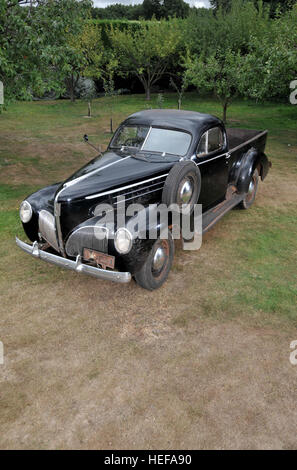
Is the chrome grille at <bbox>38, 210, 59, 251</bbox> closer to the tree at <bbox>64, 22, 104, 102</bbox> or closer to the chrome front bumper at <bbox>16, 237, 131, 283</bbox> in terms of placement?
the chrome front bumper at <bbox>16, 237, 131, 283</bbox>

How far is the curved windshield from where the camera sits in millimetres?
5270

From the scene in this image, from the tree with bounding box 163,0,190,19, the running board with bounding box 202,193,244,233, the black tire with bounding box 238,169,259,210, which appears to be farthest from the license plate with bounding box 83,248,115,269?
the tree with bounding box 163,0,190,19

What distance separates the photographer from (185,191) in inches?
189

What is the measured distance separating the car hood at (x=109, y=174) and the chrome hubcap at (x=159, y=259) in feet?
3.25

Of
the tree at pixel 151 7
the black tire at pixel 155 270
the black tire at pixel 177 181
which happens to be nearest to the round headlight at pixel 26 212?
the black tire at pixel 155 270

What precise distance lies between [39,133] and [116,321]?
11.9 meters

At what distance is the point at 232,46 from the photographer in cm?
1880

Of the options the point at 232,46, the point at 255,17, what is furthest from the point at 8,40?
the point at 255,17

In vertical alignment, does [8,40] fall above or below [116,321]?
above

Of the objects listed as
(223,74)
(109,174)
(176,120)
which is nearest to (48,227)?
(109,174)

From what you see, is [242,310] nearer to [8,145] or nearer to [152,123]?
[152,123]

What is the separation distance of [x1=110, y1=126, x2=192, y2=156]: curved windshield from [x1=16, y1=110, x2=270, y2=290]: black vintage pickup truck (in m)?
0.02
